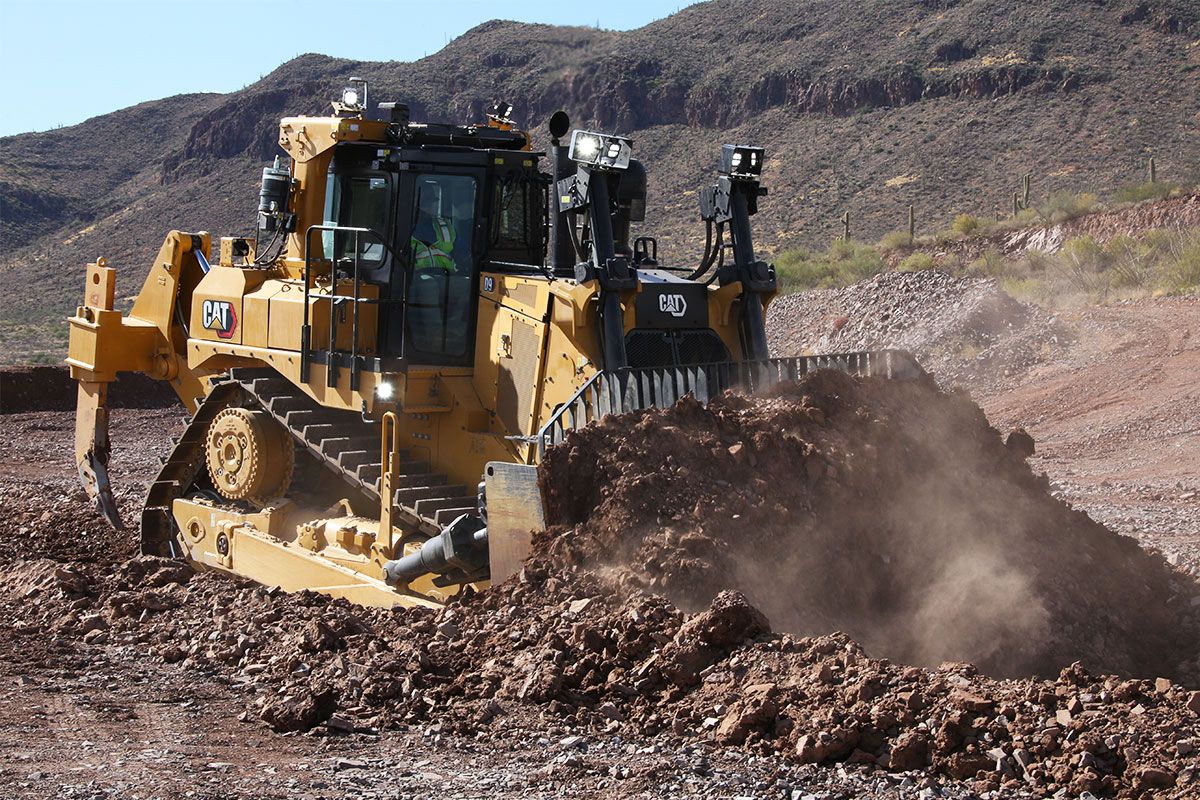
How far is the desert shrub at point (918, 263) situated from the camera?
2928 centimetres

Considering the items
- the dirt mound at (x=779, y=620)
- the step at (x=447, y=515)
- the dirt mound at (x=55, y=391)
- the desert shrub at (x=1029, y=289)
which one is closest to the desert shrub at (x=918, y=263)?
the desert shrub at (x=1029, y=289)

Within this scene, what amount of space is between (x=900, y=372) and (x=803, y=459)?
1.65m

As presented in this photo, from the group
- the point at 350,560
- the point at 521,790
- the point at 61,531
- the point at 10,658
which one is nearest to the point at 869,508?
the point at 521,790

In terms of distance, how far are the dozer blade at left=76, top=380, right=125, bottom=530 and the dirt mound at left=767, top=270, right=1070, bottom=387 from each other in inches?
553

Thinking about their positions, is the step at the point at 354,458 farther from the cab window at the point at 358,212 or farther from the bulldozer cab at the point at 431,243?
→ the cab window at the point at 358,212

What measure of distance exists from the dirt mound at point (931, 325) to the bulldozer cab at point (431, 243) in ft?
46.2

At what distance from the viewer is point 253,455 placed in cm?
981

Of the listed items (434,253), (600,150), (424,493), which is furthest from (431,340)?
(600,150)

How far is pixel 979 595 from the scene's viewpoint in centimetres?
743

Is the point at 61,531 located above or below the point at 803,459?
below

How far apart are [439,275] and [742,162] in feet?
7.09

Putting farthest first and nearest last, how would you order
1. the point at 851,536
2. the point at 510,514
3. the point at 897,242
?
1. the point at 897,242
2. the point at 510,514
3. the point at 851,536

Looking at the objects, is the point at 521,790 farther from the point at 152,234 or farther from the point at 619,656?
the point at 152,234

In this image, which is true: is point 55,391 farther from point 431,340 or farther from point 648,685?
point 648,685
